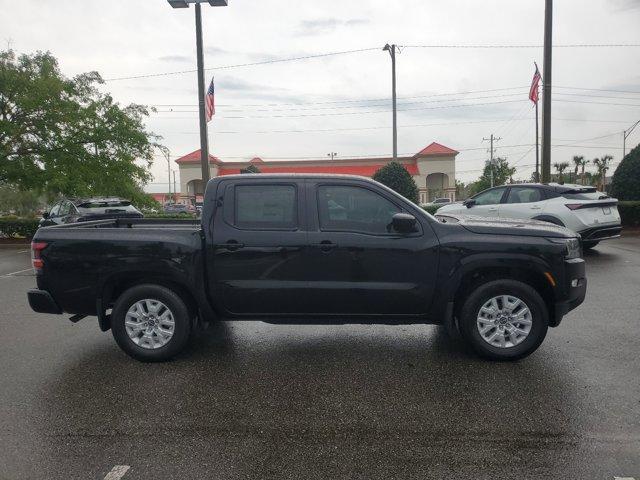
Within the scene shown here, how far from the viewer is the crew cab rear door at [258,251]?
4719 millimetres

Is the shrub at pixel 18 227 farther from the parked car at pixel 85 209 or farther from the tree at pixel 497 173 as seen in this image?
the tree at pixel 497 173

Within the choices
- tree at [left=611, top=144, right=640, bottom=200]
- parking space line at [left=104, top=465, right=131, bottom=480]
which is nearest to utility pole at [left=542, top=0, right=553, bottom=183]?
tree at [left=611, top=144, right=640, bottom=200]

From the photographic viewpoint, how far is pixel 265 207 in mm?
4832

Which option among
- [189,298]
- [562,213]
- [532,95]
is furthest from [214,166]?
[189,298]

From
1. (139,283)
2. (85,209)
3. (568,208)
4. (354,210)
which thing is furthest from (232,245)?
(85,209)

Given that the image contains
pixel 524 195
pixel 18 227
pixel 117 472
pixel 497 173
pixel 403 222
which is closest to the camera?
pixel 117 472

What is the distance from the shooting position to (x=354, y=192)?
4801 mm

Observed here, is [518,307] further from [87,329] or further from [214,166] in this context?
[214,166]

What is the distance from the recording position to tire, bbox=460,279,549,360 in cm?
461

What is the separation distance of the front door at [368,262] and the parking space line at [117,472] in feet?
7.37

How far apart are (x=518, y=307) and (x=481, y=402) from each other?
1228 mm

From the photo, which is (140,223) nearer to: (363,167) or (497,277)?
(497,277)

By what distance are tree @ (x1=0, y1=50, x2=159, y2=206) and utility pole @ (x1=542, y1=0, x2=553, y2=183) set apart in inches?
565

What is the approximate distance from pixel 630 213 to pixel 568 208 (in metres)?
7.21
